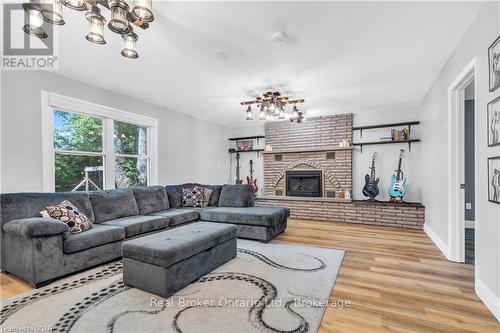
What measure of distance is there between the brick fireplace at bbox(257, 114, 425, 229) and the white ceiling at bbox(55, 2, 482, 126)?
162 centimetres

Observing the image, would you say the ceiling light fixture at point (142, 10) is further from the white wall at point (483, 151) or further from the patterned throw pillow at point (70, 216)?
the white wall at point (483, 151)

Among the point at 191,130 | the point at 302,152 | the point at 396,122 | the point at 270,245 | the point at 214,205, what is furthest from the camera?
the point at 302,152

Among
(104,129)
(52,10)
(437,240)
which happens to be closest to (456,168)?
(437,240)

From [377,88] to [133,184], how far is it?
4563 millimetres

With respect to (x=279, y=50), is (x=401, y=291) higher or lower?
lower

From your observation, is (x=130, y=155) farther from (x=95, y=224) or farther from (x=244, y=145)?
(x=244, y=145)

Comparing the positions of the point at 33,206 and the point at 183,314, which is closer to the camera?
the point at 183,314

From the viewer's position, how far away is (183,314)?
192 cm

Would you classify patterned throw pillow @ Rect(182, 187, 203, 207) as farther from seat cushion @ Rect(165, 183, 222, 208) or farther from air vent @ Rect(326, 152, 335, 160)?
air vent @ Rect(326, 152, 335, 160)

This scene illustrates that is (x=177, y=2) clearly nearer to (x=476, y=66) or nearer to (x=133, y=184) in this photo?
(x=476, y=66)

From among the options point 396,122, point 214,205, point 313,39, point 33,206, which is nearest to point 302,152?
point 396,122

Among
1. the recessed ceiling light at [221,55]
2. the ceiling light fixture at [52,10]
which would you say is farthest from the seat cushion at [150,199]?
the ceiling light fixture at [52,10]

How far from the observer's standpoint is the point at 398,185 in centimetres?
501

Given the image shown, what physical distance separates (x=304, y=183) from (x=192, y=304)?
4.60m
